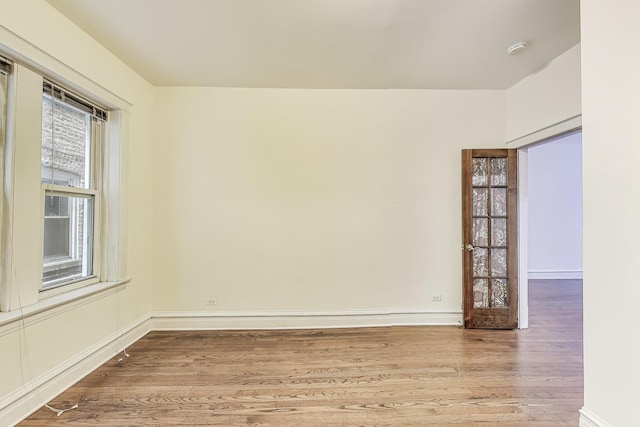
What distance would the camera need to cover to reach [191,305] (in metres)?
3.38

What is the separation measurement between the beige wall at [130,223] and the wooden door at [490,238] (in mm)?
3651

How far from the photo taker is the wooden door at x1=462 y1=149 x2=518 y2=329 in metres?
3.39

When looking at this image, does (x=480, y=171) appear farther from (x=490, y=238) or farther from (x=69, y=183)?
(x=69, y=183)

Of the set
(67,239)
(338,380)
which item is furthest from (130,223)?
(338,380)

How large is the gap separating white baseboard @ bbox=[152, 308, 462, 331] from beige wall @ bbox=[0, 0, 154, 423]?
0.38m

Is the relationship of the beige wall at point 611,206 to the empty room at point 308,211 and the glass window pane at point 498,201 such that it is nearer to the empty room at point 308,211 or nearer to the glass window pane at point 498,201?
the empty room at point 308,211

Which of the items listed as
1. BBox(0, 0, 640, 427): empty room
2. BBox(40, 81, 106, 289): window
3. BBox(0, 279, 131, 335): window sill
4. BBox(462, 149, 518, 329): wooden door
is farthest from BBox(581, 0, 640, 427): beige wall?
BBox(40, 81, 106, 289): window

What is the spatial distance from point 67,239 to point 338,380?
2567 mm

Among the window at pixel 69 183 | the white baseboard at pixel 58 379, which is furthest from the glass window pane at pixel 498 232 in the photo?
the window at pixel 69 183

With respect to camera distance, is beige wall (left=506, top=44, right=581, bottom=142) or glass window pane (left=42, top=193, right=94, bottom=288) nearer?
glass window pane (left=42, top=193, right=94, bottom=288)

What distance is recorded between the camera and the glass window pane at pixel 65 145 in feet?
7.24

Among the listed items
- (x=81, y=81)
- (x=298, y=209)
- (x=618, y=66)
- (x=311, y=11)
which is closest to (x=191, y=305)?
(x=298, y=209)

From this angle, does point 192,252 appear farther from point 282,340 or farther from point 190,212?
point 282,340

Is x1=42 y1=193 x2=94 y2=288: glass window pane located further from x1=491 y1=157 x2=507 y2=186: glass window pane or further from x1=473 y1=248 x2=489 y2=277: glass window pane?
x1=491 y1=157 x2=507 y2=186: glass window pane
